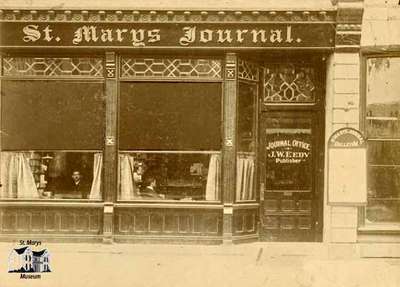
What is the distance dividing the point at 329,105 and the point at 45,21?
17.4ft

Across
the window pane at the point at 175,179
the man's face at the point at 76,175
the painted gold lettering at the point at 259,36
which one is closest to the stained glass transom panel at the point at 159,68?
the painted gold lettering at the point at 259,36

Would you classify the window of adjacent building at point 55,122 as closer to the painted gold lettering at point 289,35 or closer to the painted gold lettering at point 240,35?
the painted gold lettering at point 240,35

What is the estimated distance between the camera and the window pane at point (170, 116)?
40.2ft

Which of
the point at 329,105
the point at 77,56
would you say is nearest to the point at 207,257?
the point at 329,105

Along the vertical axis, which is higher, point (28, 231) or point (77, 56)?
point (77, 56)

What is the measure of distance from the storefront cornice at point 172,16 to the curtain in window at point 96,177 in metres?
2.47

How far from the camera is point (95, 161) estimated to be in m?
12.4

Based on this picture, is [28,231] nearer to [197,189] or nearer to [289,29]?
[197,189]

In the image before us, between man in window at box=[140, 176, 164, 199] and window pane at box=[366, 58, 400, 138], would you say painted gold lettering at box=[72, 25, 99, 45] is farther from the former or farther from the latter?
window pane at box=[366, 58, 400, 138]

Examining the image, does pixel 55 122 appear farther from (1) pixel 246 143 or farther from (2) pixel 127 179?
(1) pixel 246 143

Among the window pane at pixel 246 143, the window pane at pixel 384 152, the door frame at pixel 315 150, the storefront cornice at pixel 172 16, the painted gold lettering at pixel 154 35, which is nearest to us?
the storefront cornice at pixel 172 16

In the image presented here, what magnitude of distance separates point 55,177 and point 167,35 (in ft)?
10.7

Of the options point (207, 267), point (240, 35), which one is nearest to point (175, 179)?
point (207, 267)

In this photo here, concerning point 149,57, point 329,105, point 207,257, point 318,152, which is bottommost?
point 207,257
